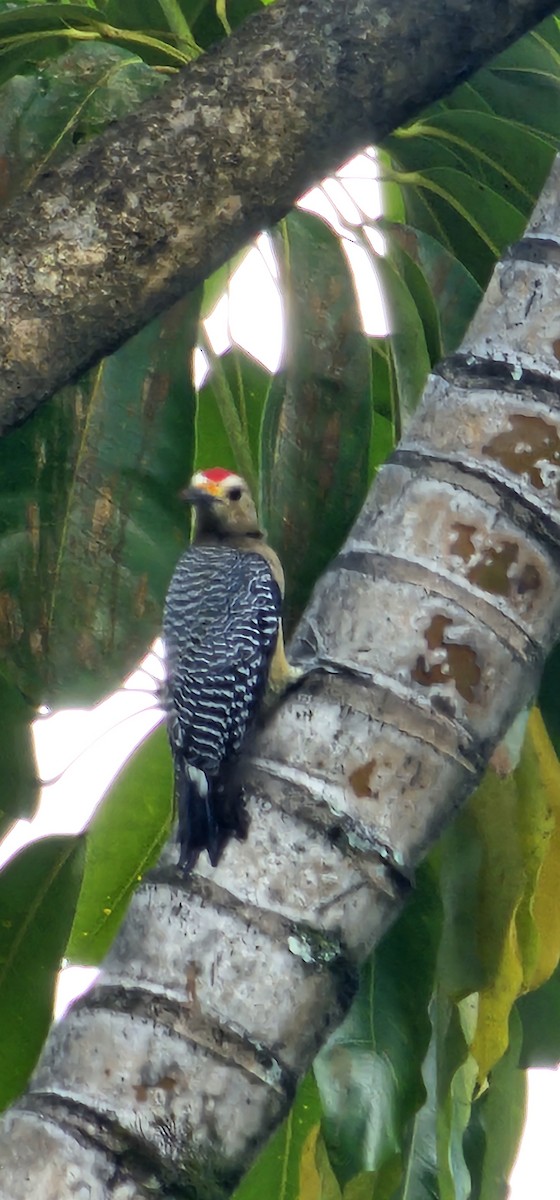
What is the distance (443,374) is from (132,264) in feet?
1.20

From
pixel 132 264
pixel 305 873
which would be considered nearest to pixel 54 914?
pixel 305 873

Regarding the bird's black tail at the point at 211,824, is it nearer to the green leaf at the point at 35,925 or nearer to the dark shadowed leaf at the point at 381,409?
the green leaf at the point at 35,925

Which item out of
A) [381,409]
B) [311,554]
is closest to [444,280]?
[381,409]

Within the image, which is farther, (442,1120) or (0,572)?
(0,572)

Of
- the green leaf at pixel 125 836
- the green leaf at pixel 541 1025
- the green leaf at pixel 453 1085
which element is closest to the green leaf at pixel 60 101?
the green leaf at pixel 125 836

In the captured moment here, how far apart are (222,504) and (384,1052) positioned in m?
1.08

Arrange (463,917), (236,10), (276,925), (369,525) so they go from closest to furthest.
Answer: (276,925), (369,525), (463,917), (236,10)

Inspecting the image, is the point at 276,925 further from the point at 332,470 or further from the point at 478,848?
the point at 332,470

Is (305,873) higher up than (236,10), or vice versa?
(236,10)

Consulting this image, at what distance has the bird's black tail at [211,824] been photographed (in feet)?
4.33

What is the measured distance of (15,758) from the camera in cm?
188

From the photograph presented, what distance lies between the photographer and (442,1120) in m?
1.72

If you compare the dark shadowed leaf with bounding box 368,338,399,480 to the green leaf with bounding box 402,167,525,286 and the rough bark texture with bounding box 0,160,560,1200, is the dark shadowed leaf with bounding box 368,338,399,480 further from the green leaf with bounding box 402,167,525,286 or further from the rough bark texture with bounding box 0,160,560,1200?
the rough bark texture with bounding box 0,160,560,1200

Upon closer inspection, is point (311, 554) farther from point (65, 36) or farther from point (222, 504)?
point (65, 36)
